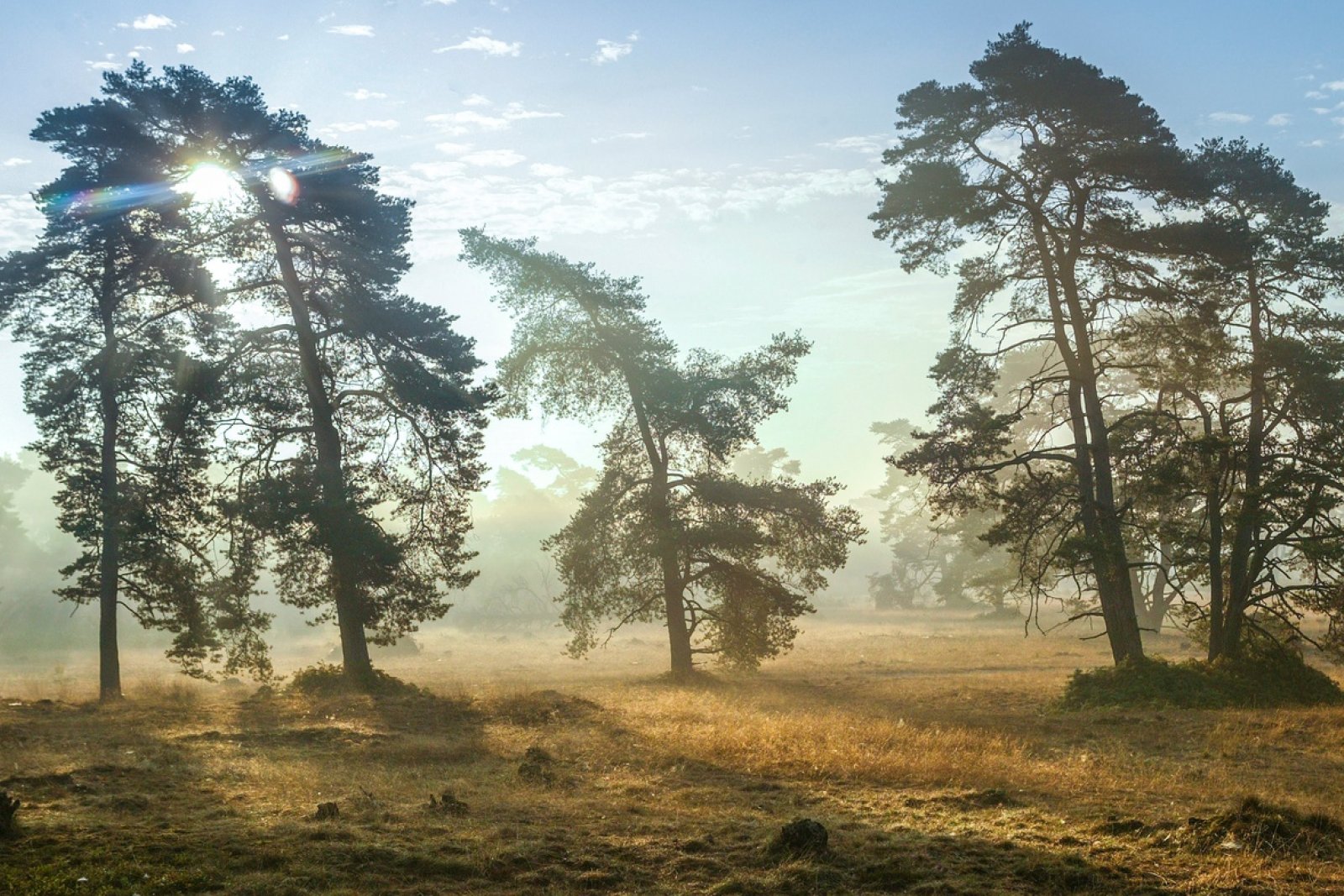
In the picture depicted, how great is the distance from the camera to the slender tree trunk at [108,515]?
71.0 feet

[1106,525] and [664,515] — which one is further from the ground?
[664,515]

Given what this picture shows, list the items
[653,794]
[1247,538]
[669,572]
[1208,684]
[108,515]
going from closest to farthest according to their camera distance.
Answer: [653,794] → [1208,684] → [1247,538] → [108,515] → [669,572]

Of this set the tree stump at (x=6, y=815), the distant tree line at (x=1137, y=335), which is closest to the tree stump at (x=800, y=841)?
the tree stump at (x=6, y=815)

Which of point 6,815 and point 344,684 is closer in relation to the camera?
point 6,815

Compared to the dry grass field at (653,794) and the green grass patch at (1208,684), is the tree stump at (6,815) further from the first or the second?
the green grass patch at (1208,684)

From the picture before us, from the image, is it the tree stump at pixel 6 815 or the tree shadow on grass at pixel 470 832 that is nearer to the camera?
the tree shadow on grass at pixel 470 832

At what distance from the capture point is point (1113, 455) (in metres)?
21.1

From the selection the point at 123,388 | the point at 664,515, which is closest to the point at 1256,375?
the point at 664,515

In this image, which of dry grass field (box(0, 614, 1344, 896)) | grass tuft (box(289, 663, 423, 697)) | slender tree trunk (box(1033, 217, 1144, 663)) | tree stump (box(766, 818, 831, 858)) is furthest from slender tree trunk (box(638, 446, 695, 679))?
tree stump (box(766, 818, 831, 858))

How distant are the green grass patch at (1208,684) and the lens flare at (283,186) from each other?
19.7m

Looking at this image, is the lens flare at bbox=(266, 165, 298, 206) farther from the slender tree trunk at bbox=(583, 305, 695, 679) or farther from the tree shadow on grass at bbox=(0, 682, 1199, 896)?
the tree shadow on grass at bbox=(0, 682, 1199, 896)

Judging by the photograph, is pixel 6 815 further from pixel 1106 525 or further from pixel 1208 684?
pixel 1208 684

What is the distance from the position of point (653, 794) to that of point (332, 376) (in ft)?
49.5

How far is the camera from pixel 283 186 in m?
21.8
